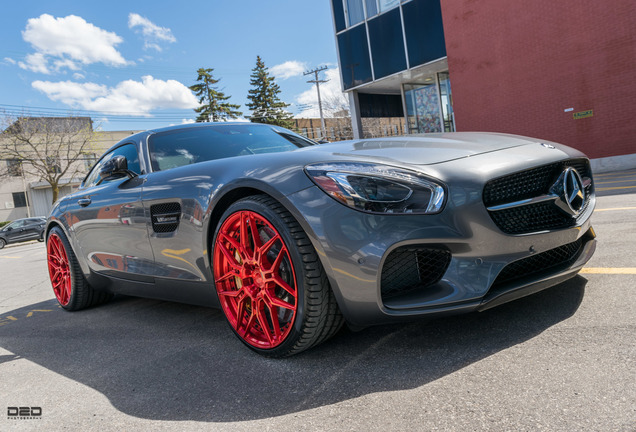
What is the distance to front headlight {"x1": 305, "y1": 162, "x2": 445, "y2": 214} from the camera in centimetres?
199

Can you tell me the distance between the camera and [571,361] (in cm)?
187

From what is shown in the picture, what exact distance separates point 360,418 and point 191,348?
1.38 metres

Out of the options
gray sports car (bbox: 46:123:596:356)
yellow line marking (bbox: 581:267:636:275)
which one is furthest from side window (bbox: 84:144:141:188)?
yellow line marking (bbox: 581:267:636:275)

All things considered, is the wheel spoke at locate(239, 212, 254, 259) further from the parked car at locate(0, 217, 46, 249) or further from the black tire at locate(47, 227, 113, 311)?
the parked car at locate(0, 217, 46, 249)

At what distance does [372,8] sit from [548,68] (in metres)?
6.61

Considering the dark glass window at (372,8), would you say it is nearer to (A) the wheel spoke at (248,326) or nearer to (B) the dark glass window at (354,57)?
(B) the dark glass window at (354,57)

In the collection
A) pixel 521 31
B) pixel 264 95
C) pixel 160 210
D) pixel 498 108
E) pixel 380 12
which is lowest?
pixel 160 210

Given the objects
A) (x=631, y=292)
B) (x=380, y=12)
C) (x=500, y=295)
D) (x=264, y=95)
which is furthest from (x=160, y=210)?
(x=264, y=95)

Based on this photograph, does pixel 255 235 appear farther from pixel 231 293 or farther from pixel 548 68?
pixel 548 68

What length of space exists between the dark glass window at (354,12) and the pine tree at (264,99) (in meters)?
36.0

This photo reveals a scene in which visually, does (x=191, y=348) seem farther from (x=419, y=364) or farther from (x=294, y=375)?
(x=419, y=364)

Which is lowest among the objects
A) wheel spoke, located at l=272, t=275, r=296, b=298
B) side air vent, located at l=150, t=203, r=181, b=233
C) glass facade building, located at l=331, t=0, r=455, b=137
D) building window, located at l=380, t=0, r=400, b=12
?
wheel spoke, located at l=272, t=275, r=296, b=298

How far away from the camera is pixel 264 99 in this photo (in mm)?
54062

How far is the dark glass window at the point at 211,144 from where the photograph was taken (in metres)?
3.29
